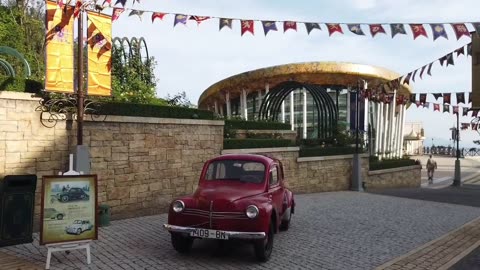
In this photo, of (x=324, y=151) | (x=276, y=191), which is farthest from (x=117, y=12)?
(x=324, y=151)

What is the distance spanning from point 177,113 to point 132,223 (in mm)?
3335

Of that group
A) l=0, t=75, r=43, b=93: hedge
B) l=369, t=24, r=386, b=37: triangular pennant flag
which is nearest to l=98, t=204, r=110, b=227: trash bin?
l=0, t=75, r=43, b=93: hedge

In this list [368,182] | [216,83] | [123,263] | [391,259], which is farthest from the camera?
[216,83]

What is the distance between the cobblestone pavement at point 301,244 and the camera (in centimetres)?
665

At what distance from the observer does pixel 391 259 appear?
733cm

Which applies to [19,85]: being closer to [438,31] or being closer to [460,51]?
[438,31]

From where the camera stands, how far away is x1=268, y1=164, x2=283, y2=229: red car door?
25.0 ft

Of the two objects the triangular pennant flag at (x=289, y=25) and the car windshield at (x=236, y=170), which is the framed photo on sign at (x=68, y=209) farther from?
the triangular pennant flag at (x=289, y=25)

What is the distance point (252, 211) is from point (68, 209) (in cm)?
267

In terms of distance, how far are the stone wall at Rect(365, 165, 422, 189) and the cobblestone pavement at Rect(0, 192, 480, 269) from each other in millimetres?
9204

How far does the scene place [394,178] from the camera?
981 inches

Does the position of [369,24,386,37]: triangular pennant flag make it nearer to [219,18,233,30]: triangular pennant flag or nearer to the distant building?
[219,18,233,30]: triangular pennant flag

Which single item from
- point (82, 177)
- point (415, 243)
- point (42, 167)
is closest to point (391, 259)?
point (415, 243)

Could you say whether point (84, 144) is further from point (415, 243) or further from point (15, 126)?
point (415, 243)
